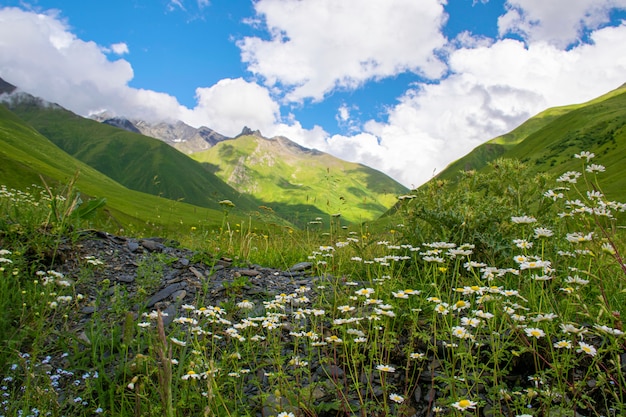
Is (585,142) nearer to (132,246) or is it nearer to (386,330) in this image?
(132,246)

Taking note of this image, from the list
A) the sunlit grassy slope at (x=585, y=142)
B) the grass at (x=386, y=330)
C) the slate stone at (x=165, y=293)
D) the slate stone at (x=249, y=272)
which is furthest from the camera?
the sunlit grassy slope at (x=585, y=142)

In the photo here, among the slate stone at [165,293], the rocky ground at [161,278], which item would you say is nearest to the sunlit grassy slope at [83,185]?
the rocky ground at [161,278]

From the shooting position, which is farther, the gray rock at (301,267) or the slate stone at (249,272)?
the gray rock at (301,267)

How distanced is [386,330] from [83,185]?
12146cm

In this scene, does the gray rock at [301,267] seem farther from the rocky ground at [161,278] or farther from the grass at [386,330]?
the grass at [386,330]

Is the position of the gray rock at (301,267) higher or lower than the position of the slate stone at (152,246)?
higher

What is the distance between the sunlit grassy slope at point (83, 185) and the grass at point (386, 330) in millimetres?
4849

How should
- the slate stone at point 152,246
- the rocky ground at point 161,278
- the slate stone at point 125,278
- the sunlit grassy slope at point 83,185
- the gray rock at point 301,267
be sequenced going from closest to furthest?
the rocky ground at point 161,278 < the slate stone at point 125,278 < the gray rock at point 301,267 < the slate stone at point 152,246 < the sunlit grassy slope at point 83,185

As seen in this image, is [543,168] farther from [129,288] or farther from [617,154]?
[129,288]

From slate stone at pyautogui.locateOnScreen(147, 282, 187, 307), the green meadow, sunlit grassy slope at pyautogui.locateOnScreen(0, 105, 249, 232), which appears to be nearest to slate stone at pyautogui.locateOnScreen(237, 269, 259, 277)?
the green meadow

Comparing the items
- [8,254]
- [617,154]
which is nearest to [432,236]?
[8,254]

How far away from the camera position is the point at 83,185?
108m

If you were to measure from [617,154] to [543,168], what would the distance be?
20211 mm

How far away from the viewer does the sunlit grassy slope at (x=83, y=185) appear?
38.3 meters
